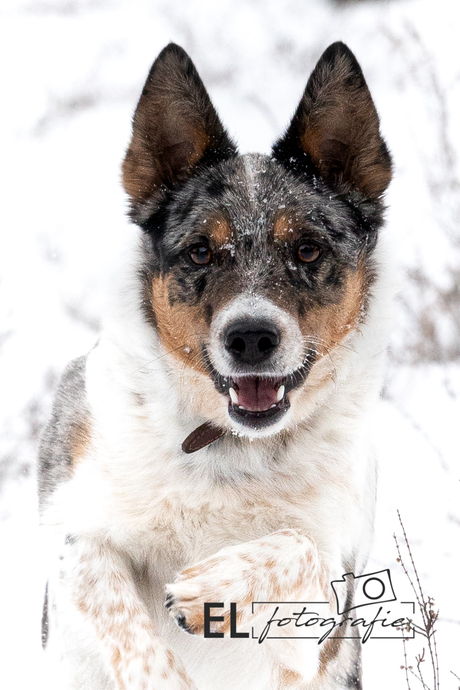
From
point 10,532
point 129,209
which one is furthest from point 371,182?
point 10,532

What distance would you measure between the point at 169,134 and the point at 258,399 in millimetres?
1252

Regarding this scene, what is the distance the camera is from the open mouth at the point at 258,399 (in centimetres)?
307

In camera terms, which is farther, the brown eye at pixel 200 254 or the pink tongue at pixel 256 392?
the brown eye at pixel 200 254

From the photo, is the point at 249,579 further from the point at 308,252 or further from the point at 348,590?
the point at 308,252

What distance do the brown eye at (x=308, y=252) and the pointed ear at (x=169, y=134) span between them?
0.66m

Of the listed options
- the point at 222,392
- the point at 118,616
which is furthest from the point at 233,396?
the point at 118,616

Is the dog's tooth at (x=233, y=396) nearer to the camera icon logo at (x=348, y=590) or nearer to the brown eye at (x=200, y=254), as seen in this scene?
the brown eye at (x=200, y=254)

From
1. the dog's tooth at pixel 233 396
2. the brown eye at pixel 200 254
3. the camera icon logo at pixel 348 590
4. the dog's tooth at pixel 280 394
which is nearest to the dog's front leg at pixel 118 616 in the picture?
the camera icon logo at pixel 348 590

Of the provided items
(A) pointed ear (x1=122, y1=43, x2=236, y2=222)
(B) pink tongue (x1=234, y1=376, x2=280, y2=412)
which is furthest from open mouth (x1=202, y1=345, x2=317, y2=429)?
(A) pointed ear (x1=122, y1=43, x2=236, y2=222)

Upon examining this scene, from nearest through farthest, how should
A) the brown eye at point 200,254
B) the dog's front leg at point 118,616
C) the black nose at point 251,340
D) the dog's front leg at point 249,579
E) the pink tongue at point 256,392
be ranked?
the dog's front leg at point 249,579, the black nose at point 251,340, the dog's front leg at point 118,616, the pink tongue at point 256,392, the brown eye at point 200,254

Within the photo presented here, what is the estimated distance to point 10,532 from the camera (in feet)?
19.8

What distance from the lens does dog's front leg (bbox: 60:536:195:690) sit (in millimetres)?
3002

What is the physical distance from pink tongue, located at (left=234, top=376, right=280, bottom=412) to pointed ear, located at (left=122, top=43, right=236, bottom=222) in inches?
36.4

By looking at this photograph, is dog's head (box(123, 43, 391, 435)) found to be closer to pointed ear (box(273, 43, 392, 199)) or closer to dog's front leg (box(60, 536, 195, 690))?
pointed ear (box(273, 43, 392, 199))
